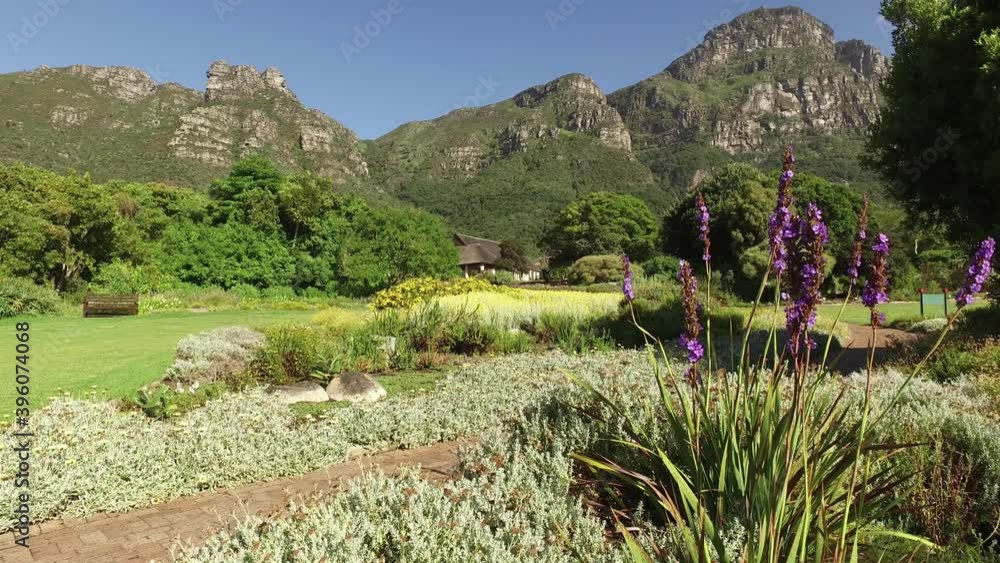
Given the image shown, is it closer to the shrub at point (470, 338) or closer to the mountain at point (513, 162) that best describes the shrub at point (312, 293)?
the shrub at point (470, 338)

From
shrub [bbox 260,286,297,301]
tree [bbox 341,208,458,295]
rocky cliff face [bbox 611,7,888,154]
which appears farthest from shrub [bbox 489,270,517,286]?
rocky cliff face [bbox 611,7,888,154]

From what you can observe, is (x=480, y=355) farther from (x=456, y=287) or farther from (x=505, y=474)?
(x=505, y=474)

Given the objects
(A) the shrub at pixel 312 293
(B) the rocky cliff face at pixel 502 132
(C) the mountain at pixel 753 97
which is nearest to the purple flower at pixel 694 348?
(A) the shrub at pixel 312 293

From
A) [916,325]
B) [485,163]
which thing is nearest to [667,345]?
[916,325]

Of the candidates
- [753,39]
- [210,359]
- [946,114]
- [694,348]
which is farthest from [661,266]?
[753,39]

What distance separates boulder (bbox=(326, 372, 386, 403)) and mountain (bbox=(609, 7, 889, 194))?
94715 millimetres

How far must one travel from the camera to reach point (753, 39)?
6521 inches

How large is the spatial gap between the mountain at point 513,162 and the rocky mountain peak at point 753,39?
42.4m

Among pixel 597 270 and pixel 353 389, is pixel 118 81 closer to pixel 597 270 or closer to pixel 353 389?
pixel 597 270

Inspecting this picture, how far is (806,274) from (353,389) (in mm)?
6127

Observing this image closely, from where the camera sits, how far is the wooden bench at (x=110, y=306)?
1806 centimetres

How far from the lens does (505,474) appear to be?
3.13 metres

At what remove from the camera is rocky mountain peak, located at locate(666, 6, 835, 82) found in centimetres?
16238

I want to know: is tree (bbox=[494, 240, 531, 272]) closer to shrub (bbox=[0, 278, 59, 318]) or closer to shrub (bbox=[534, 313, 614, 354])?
shrub (bbox=[0, 278, 59, 318])
